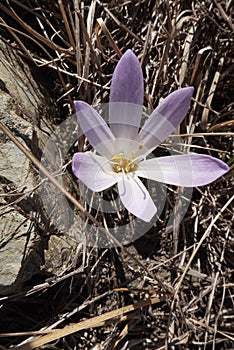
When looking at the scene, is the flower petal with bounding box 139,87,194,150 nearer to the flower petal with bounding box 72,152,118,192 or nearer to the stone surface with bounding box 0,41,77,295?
the flower petal with bounding box 72,152,118,192

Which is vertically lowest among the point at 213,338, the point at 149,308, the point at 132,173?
the point at 213,338

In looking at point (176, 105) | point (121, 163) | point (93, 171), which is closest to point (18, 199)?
point (93, 171)

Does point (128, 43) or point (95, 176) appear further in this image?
point (128, 43)

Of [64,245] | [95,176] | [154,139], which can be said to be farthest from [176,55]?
[64,245]

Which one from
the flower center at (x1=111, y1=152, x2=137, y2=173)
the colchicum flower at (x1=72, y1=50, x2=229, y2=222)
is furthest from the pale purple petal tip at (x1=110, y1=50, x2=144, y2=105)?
the flower center at (x1=111, y1=152, x2=137, y2=173)

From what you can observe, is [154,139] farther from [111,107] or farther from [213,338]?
[213,338]

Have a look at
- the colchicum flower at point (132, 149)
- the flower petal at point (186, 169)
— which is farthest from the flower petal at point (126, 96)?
the flower petal at point (186, 169)

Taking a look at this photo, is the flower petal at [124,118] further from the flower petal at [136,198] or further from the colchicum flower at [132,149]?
the flower petal at [136,198]

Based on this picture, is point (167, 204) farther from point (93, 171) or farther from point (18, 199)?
point (18, 199)

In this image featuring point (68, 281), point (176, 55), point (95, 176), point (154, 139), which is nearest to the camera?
point (95, 176)
